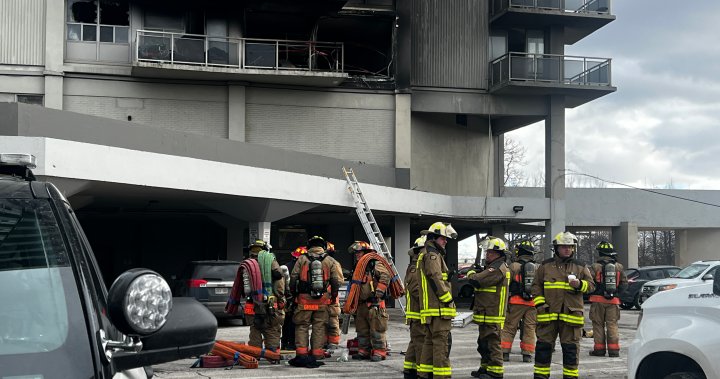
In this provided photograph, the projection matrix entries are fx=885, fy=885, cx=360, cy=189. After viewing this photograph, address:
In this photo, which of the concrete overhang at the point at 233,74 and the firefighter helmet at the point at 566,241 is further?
the concrete overhang at the point at 233,74

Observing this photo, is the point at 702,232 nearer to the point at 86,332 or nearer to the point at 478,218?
the point at 478,218

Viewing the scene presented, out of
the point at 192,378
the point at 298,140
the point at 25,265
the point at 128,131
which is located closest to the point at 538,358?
the point at 192,378

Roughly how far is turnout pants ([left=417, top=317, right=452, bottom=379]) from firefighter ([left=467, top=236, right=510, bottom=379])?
1.50 metres

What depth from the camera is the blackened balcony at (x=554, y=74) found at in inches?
1254

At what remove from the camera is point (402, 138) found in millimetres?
31156

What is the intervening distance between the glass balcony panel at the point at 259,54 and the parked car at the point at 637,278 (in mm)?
14564

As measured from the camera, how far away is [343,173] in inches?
1073

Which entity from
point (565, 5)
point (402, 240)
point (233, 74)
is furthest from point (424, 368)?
point (565, 5)

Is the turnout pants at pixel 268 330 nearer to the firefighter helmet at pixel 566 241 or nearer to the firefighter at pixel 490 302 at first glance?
the firefighter at pixel 490 302

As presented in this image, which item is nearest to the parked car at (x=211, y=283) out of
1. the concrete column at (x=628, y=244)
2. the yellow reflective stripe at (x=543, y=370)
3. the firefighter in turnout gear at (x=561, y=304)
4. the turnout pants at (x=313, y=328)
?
the turnout pants at (x=313, y=328)

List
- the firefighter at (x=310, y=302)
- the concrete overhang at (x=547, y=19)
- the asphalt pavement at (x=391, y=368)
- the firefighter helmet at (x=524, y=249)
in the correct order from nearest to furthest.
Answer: the asphalt pavement at (x=391, y=368) < the firefighter at (x=310, y=302) < the firefighter helmet at (x=524, y=249) < the concrete overhang at (x=547, y=19)

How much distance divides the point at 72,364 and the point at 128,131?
724 inches

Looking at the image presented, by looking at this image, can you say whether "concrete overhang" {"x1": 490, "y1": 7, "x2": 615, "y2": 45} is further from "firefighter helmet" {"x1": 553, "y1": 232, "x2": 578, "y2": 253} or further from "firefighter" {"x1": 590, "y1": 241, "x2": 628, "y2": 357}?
"firefighter helmet" {"x1": 553, "y1": 232, "x2": 578, "y2": 253}

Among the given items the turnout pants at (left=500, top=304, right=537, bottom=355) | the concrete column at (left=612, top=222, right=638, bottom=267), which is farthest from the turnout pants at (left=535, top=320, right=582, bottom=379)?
the concrete column at (left=612, top=222, right=638, bottom=267)
